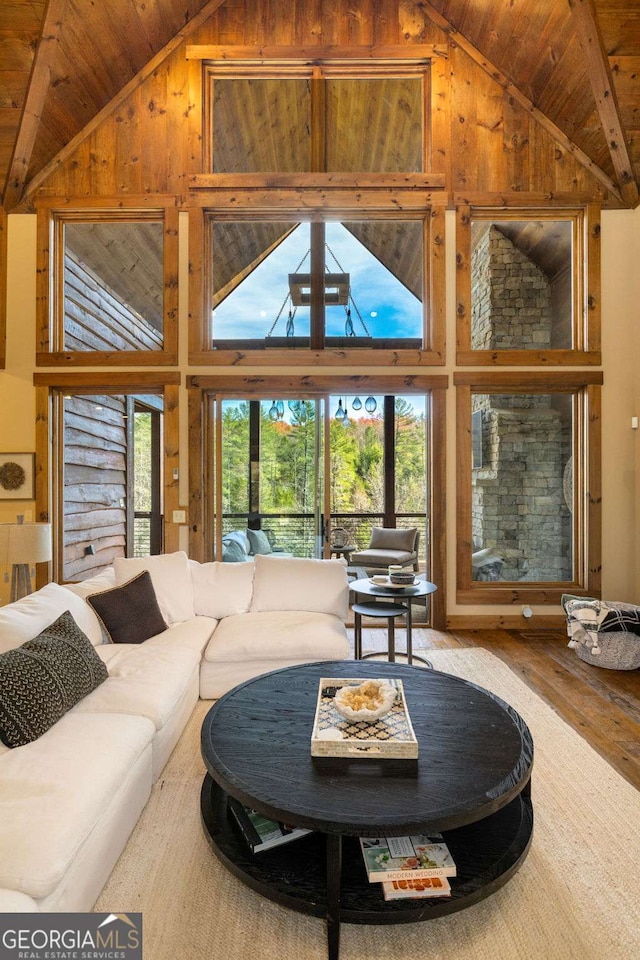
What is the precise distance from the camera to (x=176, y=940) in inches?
60.5

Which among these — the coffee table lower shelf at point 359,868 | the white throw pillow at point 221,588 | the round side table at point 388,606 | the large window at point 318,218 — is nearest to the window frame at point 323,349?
the large window at point 318,218

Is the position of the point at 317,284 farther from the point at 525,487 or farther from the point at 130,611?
the point at 130,611

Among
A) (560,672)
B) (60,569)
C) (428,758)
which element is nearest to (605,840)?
(428,758)

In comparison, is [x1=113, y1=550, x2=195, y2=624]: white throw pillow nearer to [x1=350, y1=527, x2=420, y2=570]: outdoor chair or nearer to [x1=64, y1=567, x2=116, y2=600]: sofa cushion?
[x1=64, y1=567, x2=116, y2=600]: sofa cushion

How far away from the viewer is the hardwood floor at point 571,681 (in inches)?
107

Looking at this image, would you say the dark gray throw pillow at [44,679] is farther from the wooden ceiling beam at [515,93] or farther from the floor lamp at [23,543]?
the wooden ceiling beam at [515,93]

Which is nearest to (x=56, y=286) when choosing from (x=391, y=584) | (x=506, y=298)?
(x=391, y=584)

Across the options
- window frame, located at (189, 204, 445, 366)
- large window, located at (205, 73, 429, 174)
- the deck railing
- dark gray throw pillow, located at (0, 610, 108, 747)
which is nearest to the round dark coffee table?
dark gray throw pillow, located at (0, 610, 108, 747)

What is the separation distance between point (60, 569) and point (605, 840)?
4672 mm

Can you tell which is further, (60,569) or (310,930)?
(60,569)

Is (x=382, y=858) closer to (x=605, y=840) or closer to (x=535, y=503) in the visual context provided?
(x=605, y=840)

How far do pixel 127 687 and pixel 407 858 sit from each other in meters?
1.37

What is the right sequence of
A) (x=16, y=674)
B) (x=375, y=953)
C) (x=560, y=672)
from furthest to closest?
(x=560, y=672) → (x=16, y=674) → (x=375, y=953)

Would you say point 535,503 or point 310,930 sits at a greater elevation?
point 535,503
